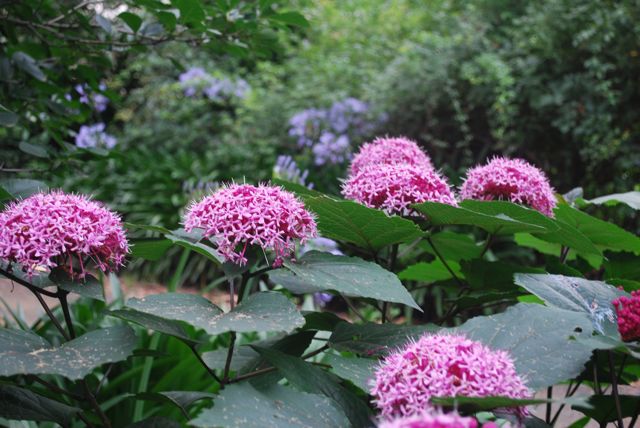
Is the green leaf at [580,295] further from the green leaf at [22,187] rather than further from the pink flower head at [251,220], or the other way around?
the green leaf at [22,187]

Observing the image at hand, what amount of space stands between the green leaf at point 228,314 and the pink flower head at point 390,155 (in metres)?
0.67

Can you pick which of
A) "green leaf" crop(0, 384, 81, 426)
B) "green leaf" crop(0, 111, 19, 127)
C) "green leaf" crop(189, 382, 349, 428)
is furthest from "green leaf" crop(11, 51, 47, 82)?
"green leaf" crop(189, 382, 349, 428)

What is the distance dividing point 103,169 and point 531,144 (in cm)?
525

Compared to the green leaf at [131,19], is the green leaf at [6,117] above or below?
below

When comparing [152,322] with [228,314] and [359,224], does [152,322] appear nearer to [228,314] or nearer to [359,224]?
[228,314]

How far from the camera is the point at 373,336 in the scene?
1.20 metres

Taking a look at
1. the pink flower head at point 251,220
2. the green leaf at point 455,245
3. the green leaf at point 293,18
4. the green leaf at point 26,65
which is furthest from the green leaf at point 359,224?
the green leaf at point 26,65

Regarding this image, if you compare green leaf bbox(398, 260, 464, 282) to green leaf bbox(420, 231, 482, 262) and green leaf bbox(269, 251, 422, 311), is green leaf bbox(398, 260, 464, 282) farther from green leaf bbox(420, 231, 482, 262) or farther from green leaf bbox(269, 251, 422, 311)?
green leaf bbox(269, 251, 422, 311)

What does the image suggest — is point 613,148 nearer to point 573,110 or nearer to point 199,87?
point 573,110

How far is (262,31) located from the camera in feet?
6.45

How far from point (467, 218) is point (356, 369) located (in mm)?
374

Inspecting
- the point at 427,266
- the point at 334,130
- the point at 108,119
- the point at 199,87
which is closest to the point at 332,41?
the point at 199,87

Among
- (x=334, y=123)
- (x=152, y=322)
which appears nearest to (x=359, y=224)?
(x=152, y=322)

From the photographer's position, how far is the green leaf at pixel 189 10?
62.6 inches
